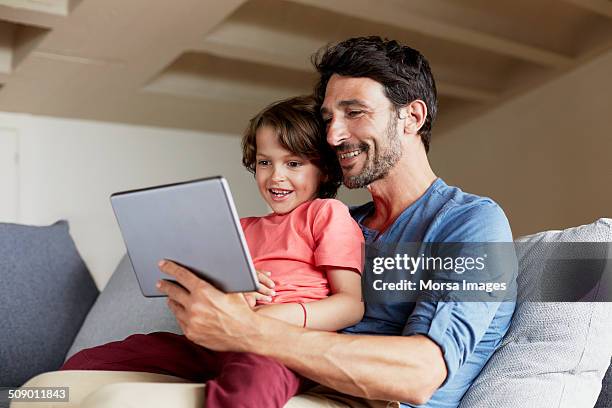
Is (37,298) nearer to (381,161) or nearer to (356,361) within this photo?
(381,161)

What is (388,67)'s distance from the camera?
1.97m

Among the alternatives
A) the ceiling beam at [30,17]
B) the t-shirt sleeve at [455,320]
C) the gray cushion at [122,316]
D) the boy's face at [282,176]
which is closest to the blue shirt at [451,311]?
the t-shirt sleeve at [455,320]

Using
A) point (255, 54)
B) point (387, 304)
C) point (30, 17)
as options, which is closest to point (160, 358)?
point (387, 304)

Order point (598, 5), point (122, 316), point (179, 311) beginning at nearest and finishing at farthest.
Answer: point (179, 311) → point (122, 316) → point (598, 5)

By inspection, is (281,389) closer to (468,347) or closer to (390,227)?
(468,347)

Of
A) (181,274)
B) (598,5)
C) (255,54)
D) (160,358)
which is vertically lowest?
(160,358)

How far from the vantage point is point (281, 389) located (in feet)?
4.58

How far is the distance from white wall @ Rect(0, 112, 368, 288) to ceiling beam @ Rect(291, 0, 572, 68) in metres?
1.70

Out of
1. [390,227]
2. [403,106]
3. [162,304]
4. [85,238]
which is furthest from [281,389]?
[85,238]

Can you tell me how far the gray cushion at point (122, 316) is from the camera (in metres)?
2.58

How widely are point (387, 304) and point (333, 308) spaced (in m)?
0.17

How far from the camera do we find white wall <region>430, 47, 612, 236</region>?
5.09m

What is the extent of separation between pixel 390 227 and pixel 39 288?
1531 millimetres

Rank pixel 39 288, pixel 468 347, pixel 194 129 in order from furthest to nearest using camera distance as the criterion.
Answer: pixel 194 129 → pixel 39 288 → pixel 468 347
